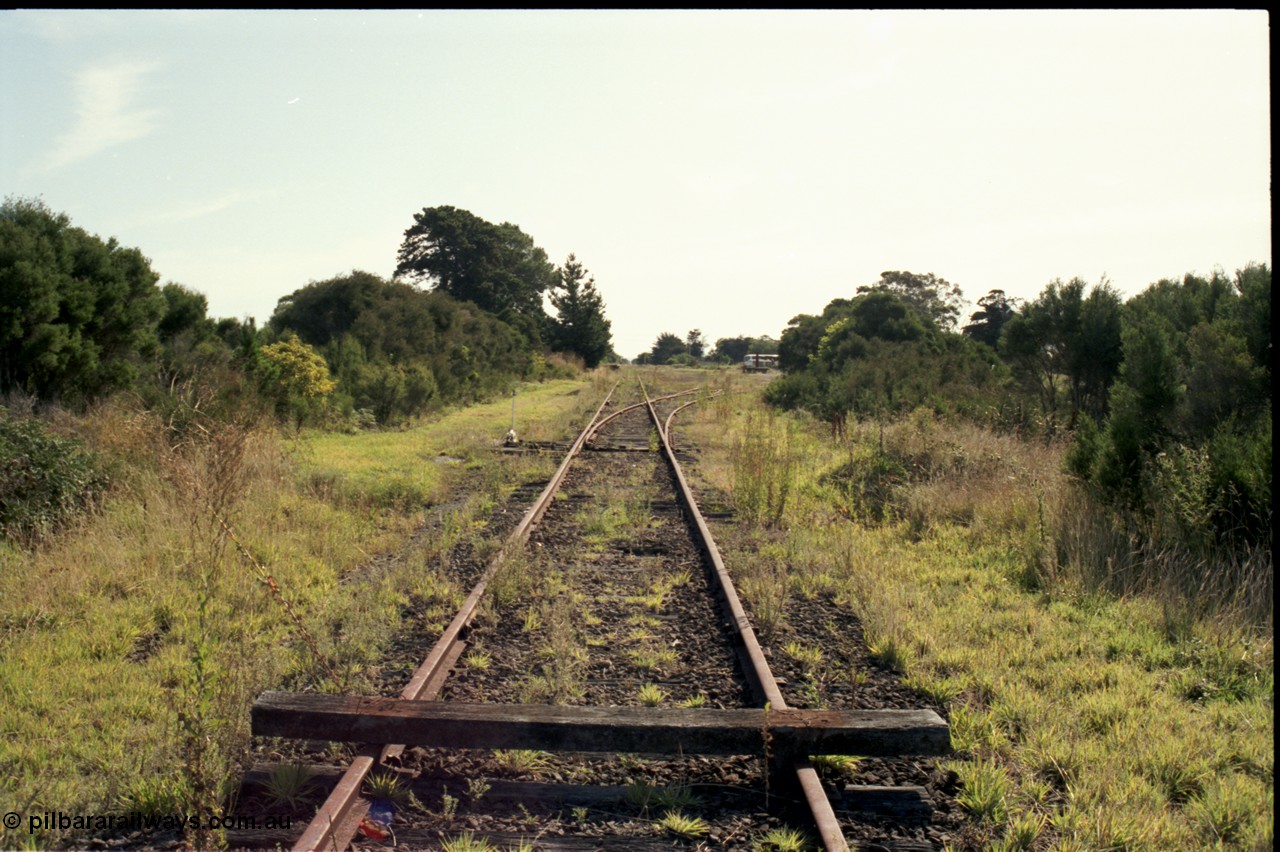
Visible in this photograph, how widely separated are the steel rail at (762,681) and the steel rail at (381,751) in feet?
5.35

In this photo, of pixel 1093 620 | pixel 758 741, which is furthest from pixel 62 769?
pixel 1093 620

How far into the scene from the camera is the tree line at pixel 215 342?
11383mm

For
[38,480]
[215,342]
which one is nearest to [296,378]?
[215,342]

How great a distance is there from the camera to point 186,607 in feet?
20.0

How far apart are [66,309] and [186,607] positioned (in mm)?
7932

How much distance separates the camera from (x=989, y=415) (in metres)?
15.1

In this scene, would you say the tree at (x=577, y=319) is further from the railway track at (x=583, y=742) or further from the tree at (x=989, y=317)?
the railway track at (x=583, y=742)

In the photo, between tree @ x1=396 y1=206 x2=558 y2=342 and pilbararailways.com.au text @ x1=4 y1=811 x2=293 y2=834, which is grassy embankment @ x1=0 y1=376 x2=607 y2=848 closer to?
pilbararailways.com.au text @ x1=4 y1=811 x2=293 y2=834

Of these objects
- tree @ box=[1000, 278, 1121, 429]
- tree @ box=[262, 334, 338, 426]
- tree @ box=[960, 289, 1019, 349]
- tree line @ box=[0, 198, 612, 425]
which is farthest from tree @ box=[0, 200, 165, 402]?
tree @ box=[960, 289, 1019, 349]

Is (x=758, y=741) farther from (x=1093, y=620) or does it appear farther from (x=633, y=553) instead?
(x=633, y=553)

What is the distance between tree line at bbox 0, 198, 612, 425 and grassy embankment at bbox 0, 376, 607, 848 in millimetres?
1009

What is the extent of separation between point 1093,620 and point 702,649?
2535 millimetres

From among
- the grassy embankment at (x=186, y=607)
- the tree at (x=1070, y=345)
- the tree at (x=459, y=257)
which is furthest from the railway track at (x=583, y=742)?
the tree at (x=459, y=257)

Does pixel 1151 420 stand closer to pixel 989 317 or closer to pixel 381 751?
pixel 381 751
